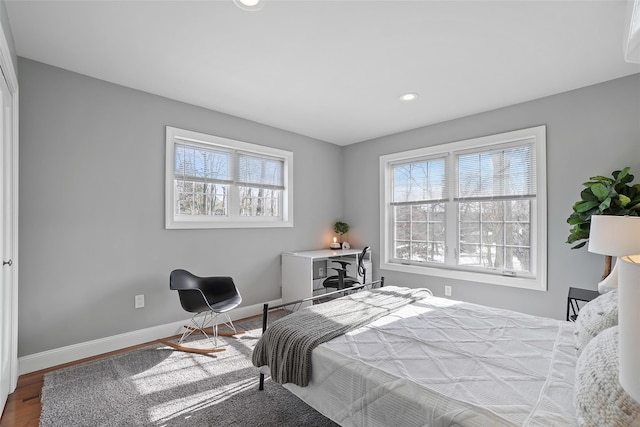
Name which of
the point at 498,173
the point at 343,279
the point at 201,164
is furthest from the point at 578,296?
the point at 201,164

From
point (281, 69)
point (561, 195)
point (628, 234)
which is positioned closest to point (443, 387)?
point (628, 234)

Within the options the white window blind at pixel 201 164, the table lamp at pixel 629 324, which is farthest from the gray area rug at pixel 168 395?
the white window blind at pixel 201 164

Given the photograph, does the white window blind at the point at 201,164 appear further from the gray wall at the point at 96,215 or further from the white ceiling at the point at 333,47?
the white ceiling at the point at 333,47

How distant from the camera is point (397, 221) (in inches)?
183

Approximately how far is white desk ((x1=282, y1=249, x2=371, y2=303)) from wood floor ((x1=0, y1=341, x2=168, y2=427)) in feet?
7.75

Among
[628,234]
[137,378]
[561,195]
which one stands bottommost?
[137,378]

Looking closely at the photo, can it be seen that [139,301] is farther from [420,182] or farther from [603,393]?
[420,182]

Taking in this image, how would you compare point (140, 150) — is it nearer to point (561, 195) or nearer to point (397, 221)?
point (397, 221)

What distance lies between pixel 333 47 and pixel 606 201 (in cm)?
244

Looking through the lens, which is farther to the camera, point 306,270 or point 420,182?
point 420,182

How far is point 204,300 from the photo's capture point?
2.96 metres

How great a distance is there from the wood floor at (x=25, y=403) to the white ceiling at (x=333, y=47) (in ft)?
8.30

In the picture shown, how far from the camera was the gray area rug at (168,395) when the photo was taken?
1.92m

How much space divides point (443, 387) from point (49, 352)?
3.06 meters
